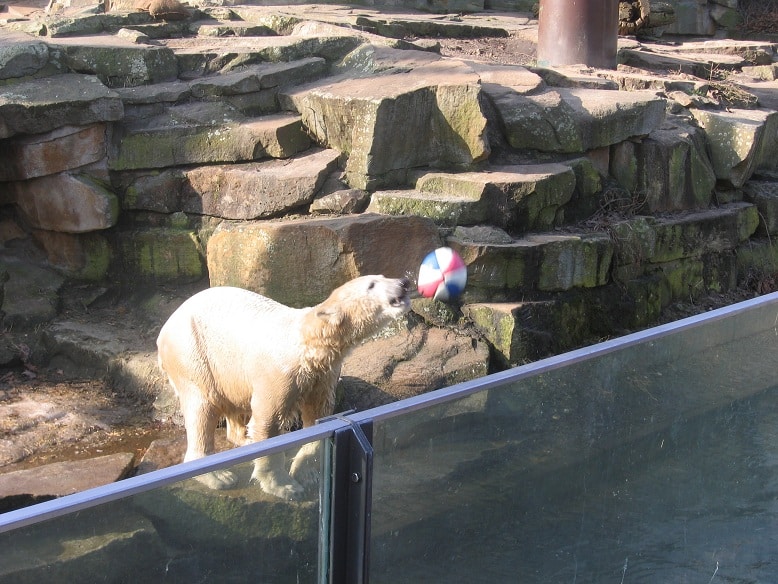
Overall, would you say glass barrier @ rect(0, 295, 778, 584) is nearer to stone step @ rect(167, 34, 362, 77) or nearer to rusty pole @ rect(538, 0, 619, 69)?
stone step @ rect(167, 34, 362, 77)

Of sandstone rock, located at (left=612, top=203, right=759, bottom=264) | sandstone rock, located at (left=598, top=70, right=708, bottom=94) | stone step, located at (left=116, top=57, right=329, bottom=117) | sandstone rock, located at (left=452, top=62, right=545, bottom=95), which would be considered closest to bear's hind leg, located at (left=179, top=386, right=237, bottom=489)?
stone step, located at (left=116, top=57, right=329, bottom=117)

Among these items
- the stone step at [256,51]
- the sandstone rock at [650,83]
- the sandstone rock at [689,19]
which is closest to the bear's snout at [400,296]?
the stone step at [256,51]

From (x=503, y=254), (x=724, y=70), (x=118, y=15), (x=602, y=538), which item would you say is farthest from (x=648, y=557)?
(x=724, y=70)

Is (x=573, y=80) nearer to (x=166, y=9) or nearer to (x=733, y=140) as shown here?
(x=733, y=140)

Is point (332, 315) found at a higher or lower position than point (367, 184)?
lower

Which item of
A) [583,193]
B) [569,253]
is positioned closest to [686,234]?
[583,193]

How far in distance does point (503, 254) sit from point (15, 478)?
3.01 metres

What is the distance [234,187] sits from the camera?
6270 millimetres

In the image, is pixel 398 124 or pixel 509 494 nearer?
pixel 509 494

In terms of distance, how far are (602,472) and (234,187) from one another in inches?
164

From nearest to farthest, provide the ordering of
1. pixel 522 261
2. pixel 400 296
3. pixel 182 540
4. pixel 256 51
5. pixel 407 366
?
pixel 182 540 < pixel 400 296 < pixel 407 366 < pixel 522 261 < pixel 256 51

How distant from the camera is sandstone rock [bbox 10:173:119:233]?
21.0ft

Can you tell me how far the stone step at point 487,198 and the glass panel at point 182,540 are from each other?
4041 mm

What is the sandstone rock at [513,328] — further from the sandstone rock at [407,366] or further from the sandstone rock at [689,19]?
the sandstone rock at [689,19]
